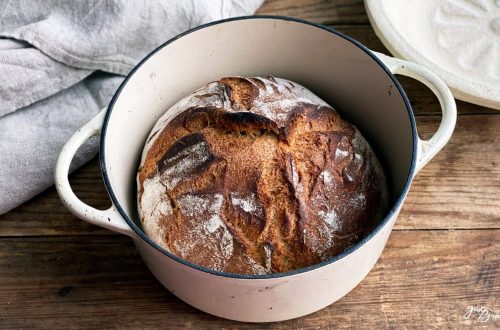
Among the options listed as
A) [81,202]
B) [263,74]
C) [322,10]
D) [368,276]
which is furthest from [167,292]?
[322,10]

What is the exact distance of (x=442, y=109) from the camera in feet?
3.18

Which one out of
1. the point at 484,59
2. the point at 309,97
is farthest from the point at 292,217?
the point at 484,59

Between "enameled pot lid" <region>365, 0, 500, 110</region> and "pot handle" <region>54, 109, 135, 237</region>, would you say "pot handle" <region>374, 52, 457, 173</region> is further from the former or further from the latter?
"pot handle" <region>54, 109, 135, 237</region>

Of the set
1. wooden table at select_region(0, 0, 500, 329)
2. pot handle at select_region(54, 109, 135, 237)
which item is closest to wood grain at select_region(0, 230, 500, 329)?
wooden table at select_region(0, 0, 500, 329)

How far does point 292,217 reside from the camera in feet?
3.05

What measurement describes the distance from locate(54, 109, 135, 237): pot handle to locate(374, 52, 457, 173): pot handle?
462 mm

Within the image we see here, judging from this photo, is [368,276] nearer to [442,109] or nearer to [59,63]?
[442,109]

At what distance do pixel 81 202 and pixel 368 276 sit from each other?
1.73 ft

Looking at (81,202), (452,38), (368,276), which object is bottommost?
(368,276)

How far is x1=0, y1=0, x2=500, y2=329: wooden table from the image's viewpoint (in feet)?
3.39

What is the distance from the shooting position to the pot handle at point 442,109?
92cm

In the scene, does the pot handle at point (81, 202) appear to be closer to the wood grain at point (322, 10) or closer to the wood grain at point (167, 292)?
the wood grain at point (167, 292)

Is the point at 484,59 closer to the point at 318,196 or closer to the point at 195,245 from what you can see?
the point at 318,196

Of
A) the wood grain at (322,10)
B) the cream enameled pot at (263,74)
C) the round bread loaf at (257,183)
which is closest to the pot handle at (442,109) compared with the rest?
the cream enameled pot at (263,74)
